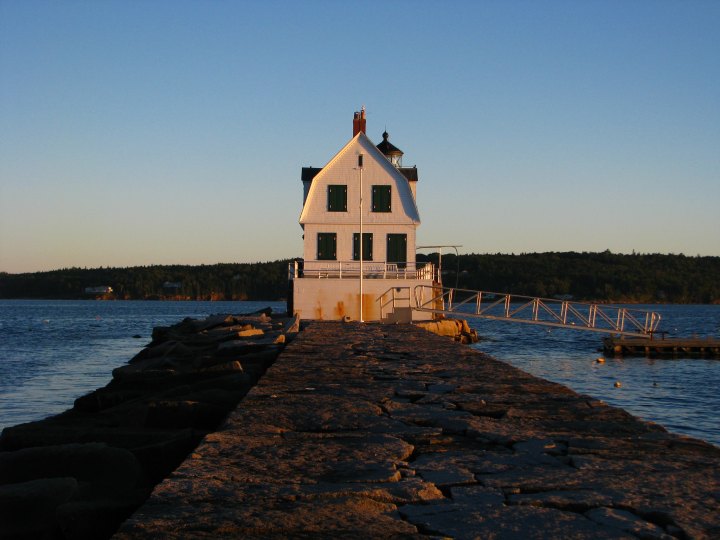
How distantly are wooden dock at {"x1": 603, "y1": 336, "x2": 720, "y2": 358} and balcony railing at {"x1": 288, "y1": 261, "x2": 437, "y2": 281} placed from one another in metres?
8.81

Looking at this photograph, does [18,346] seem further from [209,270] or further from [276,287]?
[209,270]

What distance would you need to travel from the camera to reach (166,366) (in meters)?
14.3

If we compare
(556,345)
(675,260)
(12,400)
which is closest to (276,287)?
(675,260)

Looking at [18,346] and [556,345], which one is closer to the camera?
[18,346]

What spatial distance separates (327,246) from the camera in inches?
1289

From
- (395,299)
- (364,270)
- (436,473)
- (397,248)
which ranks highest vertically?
(397,248)

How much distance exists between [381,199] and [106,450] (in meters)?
28.1

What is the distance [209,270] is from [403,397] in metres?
176

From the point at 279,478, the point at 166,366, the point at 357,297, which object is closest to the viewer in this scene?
the point at 279,478

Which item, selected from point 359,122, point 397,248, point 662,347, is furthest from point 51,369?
point 662,347

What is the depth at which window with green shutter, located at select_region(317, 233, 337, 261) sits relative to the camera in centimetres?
3269

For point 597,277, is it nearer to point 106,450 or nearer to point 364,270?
point 364,270

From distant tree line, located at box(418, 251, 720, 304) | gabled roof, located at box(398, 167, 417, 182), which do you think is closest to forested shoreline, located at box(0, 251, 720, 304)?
distant tree line, located at box(418, 251, 720, 304)

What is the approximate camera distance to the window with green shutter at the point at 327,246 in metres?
32.7
